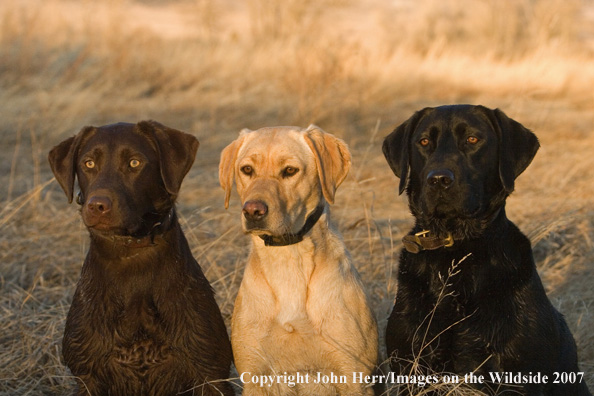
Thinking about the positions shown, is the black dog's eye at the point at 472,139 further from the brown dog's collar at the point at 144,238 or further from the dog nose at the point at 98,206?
the dog nose at the point at 98,206

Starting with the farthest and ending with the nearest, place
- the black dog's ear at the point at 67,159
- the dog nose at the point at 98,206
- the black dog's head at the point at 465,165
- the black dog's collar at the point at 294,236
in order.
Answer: the black dog's ear at the point at 67,159 < the black dog's collar at the point at 294,236 < the black dog's head at the point at 465,165 < the dog nose at the point at 98,206

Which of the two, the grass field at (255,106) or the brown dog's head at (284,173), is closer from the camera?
the brown dog's head at (284,173)

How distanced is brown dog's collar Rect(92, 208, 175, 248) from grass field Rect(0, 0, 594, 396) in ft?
4.23

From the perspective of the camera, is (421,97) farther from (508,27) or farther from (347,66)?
(508,27)

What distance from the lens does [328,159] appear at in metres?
4.26

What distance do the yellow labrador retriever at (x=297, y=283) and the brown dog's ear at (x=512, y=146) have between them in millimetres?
802

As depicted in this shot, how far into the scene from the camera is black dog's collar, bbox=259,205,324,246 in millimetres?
4137

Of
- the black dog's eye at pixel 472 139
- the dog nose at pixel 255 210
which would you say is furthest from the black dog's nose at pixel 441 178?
the dog nose at pixel 255 210

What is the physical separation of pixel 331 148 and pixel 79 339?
164 centimetres

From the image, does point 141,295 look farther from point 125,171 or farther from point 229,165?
point 229,165

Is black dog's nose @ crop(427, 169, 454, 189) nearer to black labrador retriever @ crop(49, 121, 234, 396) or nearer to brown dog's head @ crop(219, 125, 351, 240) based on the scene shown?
brown dog's head @ crop(219, 125, 351, 240)

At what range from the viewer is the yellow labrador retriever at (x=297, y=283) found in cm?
404

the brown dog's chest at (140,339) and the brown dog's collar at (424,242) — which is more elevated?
the brown dog's collar at (424,242)

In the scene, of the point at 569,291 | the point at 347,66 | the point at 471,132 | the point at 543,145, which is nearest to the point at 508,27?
the point at 347,66
